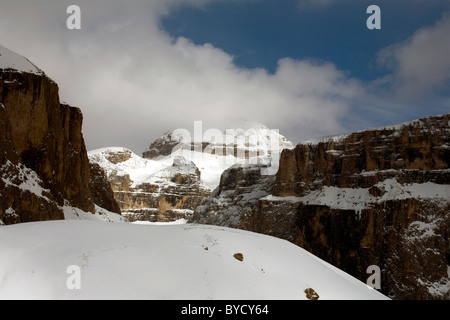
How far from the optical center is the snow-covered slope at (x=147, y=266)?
16.3 meters

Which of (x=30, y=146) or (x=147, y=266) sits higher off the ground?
(x=30, y=146)

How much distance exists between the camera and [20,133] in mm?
44188

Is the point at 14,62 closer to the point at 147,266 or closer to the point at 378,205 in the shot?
the point at 147,266

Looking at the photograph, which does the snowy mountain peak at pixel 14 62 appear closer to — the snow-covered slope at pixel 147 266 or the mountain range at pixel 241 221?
the mountain range at pixel 241 221

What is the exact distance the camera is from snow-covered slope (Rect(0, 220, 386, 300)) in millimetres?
16281

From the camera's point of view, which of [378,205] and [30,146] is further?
[378,205]

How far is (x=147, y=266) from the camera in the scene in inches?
688

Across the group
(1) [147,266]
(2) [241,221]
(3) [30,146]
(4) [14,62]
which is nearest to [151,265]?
(1) [147,266]

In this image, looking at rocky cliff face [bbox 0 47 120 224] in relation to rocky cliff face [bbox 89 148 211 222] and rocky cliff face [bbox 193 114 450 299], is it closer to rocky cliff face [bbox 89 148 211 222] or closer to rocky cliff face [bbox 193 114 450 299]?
rocky cliff face [bbox 193 114 450 299]

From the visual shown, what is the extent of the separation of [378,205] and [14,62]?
68.7 metres

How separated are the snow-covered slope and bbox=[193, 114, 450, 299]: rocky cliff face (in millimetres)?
60664

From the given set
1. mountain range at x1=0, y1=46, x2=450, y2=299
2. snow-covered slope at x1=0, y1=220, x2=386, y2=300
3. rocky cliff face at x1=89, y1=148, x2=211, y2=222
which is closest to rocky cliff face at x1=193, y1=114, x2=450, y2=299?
mountain range at x1=0, y1=46, x2=450, y2=299

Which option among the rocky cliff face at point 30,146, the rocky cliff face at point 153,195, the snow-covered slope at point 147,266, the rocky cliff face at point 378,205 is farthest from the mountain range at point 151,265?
the rocky cliff face at point 153,195
